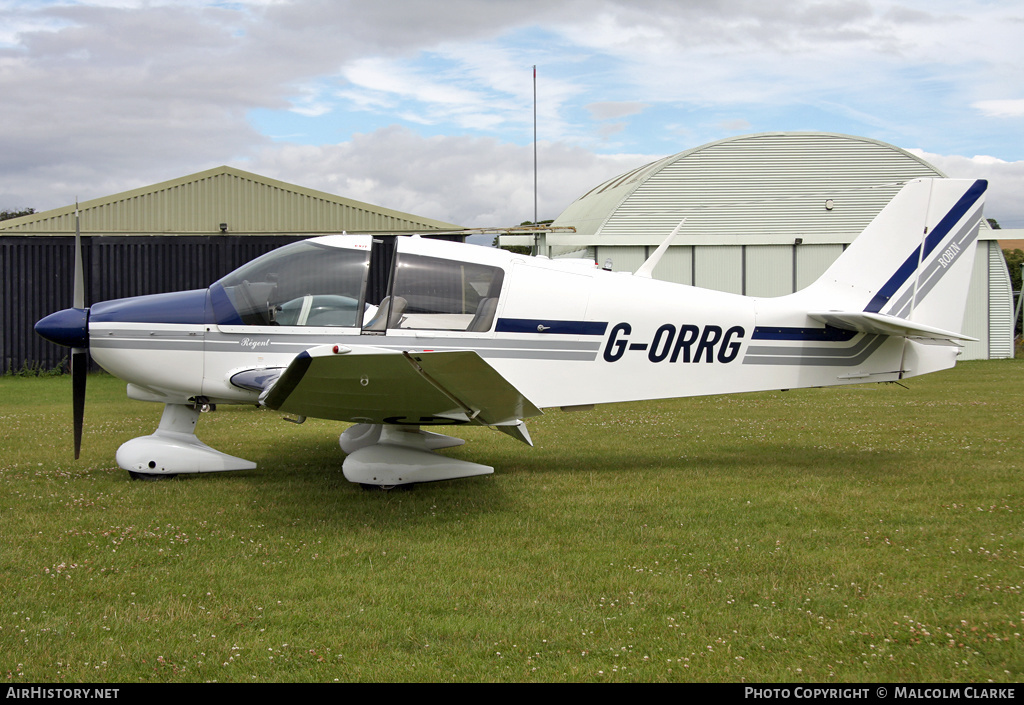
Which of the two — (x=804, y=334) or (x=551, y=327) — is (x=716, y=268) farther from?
(x=551, y=327)

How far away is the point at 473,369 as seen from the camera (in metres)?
4.97

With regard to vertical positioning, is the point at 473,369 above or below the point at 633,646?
above

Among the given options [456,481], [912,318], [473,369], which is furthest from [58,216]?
[912,318]

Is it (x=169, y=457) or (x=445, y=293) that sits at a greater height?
(x=445, y=293)

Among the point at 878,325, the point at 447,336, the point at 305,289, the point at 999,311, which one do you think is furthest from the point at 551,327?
the point at 999,311

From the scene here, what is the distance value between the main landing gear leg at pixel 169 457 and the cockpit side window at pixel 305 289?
4.27 feet

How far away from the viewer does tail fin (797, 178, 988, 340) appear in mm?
7426

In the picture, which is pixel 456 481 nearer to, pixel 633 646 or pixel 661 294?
pixel 661 294

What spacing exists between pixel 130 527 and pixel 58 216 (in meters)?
16.8

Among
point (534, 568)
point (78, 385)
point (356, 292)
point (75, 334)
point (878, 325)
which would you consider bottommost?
point (534, 568)

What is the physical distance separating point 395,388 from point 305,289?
5.72 feet

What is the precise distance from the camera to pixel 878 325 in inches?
278

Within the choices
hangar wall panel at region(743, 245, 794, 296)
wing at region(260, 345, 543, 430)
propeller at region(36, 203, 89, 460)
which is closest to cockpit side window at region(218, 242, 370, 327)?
wing at region(260, 345, 543, 430)

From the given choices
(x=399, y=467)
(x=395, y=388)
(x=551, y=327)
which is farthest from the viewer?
(x=551, y=327)
